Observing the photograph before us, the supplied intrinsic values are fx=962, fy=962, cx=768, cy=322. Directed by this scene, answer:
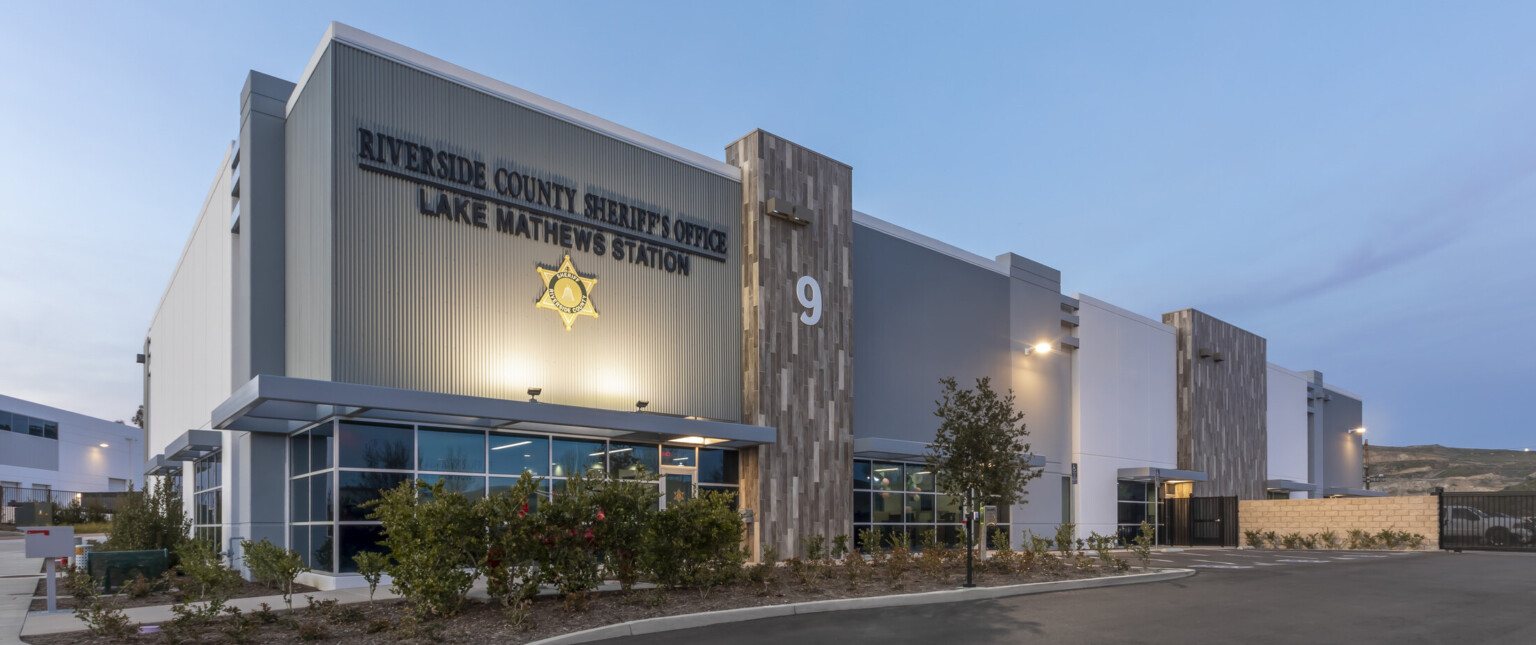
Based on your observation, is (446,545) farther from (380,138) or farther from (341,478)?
(380,138)

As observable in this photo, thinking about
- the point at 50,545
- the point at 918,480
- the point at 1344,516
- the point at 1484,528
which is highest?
the point at 50,545

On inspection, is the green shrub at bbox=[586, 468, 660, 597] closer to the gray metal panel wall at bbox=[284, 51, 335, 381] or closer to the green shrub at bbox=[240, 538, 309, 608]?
the green shrub at bbox=[240, 538, 309, 608]

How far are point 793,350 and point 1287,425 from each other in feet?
116

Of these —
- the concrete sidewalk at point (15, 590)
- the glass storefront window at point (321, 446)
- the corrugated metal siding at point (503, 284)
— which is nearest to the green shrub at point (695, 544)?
the corrugated metal siding at point (503, 284)

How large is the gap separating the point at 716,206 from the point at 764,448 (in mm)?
6159

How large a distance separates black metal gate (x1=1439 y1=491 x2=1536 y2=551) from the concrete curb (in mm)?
19445

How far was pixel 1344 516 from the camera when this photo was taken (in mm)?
35656

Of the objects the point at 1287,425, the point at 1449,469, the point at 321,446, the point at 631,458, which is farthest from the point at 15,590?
the point at 1449,469

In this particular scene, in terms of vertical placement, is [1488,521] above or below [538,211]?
below

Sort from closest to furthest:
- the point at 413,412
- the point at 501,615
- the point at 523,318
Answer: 1. the point at 501,615
2. the point at 413,412
3. the point at 523,318

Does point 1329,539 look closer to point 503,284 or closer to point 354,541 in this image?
point 503,284

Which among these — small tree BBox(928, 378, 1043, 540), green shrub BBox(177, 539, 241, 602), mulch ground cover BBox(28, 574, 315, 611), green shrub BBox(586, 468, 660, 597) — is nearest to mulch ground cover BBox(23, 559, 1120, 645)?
green shrub BBox(586, 468, 660, 597)

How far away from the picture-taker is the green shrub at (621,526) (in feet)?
46.6

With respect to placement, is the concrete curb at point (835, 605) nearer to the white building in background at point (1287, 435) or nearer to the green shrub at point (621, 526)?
the green shrub at point (621, 526)
